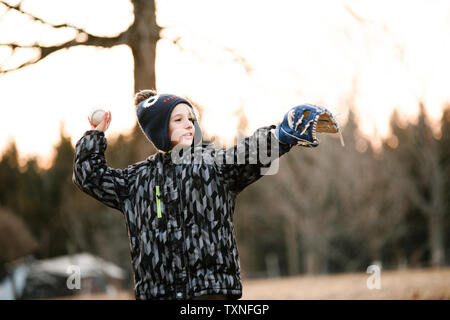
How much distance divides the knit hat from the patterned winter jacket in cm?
7

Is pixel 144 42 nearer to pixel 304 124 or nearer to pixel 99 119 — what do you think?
pixel 99 119

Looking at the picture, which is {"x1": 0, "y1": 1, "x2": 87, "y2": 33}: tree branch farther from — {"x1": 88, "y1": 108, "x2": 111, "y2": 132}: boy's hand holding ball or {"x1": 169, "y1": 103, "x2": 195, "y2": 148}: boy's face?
{"x1": 169, "y1": 103, "x2": 195, "y2": 148}: boy's face

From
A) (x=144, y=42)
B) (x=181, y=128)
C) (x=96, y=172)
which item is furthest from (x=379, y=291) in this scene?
(x=96, y=172)

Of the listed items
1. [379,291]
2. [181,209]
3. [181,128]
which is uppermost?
[181,128]

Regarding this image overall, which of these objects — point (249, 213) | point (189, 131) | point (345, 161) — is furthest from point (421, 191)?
point (189, 131)

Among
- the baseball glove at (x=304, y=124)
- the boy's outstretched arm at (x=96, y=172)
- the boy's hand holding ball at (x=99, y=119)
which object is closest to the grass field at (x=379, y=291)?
the boy's outstretched arm at (x=96, y=172)

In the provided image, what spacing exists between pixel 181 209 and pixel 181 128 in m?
0.36

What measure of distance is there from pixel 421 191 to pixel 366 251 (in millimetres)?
3219

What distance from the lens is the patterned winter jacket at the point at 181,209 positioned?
202cm

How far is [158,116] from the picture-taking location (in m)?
2.22

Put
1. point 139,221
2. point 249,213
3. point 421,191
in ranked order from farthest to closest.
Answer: point 249,213 → point 421,191 → point 139,221

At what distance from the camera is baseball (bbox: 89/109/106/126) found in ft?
7.29
